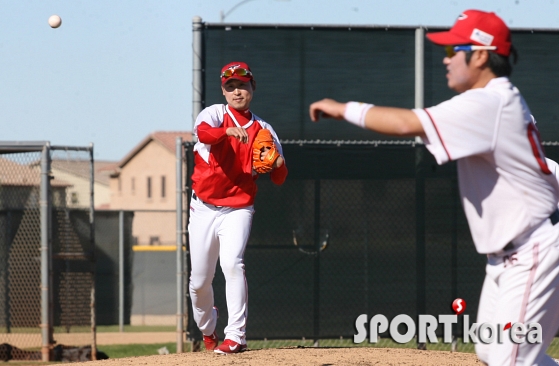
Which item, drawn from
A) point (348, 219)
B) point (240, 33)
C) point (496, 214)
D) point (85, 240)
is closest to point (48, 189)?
point (85, 240)

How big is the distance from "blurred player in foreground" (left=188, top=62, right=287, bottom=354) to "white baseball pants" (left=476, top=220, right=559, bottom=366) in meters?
2.72

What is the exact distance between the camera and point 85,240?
1011 cm

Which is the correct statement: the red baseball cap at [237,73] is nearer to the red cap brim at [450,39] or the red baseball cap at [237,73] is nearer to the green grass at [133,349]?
the red cap brim at [450,39]

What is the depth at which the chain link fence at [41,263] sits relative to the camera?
916cm

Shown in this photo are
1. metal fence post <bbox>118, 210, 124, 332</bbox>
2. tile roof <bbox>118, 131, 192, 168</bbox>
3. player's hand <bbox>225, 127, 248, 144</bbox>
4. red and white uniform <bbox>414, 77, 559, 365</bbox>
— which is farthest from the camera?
tile roof <bbox>118, 131, 192, 168</bbox>

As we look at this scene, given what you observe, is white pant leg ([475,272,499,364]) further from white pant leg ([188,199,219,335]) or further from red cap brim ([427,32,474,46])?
white pant leg ([188,199,219,335])

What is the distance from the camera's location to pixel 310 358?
5.85 m

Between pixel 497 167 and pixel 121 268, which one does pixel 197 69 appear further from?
pixel 121 268

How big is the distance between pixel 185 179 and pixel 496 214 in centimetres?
597

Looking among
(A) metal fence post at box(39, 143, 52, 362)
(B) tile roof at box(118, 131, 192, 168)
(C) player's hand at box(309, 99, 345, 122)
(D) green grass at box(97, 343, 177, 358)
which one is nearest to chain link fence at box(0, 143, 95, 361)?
(A) metal fence post at box(39, 143, 52, 362)

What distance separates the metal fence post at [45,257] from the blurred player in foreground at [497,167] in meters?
6.46

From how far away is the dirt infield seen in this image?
223 inches

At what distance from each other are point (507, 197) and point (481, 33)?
2.26 feet

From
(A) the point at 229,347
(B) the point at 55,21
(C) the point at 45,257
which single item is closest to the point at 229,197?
(A) the point at 229,347
